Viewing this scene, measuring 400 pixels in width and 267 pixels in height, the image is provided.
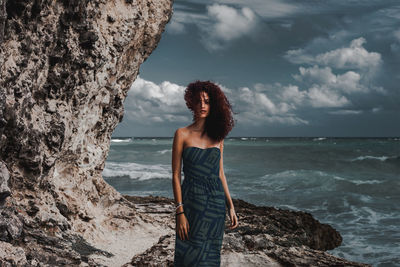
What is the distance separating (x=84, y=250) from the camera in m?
5.89

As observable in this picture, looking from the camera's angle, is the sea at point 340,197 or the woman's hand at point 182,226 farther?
the sea at point 340,197

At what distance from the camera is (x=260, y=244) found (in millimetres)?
7000

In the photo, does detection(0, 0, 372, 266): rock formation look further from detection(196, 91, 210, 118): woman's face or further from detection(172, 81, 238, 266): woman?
detection(196, 91, 210, 118): woman's face

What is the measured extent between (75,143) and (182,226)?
4.22 meters

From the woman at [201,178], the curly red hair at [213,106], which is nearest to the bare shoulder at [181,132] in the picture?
the woman at [201,178]

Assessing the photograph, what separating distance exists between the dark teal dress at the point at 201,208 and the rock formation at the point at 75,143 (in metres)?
1.97

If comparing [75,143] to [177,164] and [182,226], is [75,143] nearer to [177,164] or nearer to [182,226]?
[177,164]

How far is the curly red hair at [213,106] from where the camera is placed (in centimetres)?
365

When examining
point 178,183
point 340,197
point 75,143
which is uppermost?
point 75,143

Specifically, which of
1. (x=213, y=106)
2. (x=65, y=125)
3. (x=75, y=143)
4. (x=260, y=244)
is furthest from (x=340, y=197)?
(x=213, y=106)

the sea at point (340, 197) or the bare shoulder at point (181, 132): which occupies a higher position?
the bare shoulder at point (181, 132)

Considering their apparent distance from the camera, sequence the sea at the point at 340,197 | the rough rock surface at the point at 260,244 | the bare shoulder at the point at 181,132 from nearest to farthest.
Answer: the bare shoulder at the point at 181,132 < the rough rock surface at the point at 260,244 < the sea at the point at 340,197

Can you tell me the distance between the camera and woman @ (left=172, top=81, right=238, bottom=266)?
3467mm

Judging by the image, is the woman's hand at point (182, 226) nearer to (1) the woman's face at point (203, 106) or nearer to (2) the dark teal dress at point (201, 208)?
(2) the dark teal dress at point (201, 208)
